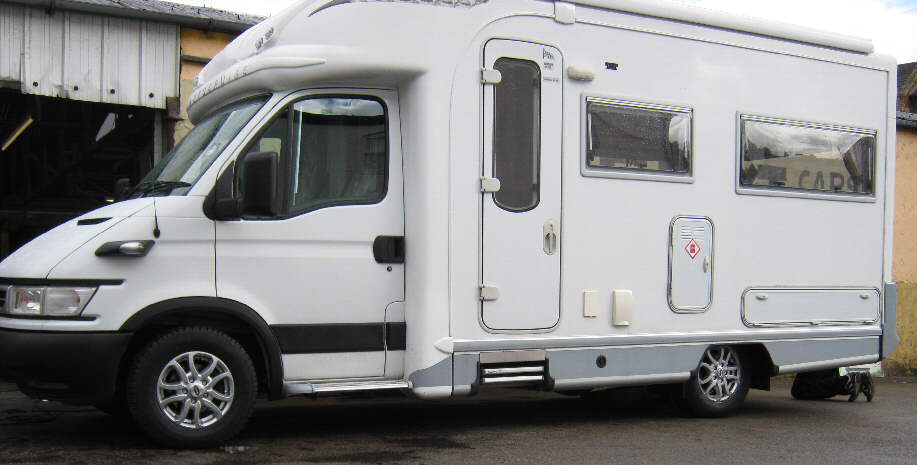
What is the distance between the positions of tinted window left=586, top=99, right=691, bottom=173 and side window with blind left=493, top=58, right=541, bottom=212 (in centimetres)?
46

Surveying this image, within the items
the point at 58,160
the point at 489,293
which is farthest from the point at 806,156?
the point at 58,160

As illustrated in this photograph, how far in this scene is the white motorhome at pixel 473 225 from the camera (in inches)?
242

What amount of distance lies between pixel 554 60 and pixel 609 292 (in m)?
1.68

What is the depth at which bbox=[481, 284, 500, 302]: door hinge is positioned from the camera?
6.99 m

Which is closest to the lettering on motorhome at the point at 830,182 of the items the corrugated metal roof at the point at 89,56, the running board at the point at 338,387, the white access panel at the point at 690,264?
the white access panel at the point at 690,264

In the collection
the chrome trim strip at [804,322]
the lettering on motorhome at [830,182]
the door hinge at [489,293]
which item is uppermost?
the lettering on motorhome at [830,182]

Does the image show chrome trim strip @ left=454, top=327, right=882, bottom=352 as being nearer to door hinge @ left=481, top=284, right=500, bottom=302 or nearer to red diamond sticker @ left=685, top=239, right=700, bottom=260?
door hinge @ left=481, top=284, right=500, bottom=302

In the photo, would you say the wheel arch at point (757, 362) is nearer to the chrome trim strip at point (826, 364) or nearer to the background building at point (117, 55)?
the chrome trim strip at point (826, 364)

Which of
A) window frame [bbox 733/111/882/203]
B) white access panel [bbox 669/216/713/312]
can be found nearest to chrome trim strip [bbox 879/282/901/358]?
window frame [bbox 733/111/882/203]

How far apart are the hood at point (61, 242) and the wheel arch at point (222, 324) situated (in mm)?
527

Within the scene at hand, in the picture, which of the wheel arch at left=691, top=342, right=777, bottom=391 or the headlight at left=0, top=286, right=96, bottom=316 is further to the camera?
the wheel arch at left=691, top=342, right=777, bottom=391

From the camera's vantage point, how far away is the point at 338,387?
6566 millimetres

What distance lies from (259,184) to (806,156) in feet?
15.1

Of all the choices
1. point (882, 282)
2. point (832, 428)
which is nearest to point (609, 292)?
point (832, 428)
